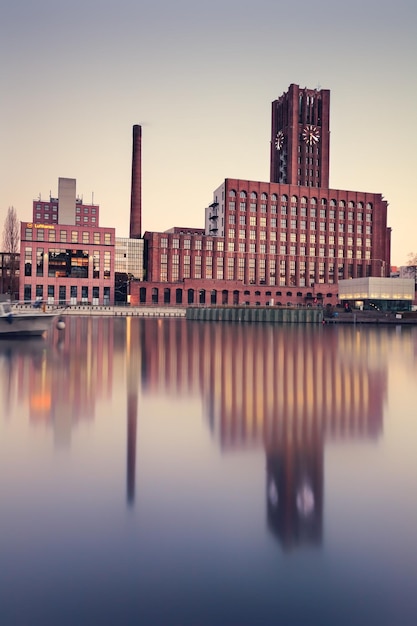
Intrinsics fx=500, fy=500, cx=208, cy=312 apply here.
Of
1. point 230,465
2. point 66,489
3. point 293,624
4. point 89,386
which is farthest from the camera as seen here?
point 89,386

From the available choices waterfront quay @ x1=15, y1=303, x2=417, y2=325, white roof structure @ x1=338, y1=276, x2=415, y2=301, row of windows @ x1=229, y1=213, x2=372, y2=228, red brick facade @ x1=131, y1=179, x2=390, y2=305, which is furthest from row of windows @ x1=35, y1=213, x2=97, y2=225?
white roof structure @ x1=338, y1=276, x2=415, y2=301

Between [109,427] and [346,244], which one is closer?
[109,427]

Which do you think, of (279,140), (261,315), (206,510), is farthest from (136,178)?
(206,510)

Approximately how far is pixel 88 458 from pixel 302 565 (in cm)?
437

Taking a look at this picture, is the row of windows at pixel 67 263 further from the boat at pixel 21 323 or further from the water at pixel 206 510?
the water at pixel 206 510

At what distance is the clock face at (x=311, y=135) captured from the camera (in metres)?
133

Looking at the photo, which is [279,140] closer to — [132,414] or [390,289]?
[390,289]

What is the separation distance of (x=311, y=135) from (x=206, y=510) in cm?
13947

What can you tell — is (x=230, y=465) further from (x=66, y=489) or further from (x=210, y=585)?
(x=210, y=585)

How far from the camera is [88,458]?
7.84m

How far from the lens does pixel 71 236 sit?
11131cm

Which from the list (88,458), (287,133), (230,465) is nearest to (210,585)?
(230,465)

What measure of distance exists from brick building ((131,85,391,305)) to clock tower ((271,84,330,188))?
0.27m

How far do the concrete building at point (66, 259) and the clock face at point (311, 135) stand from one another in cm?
5898
